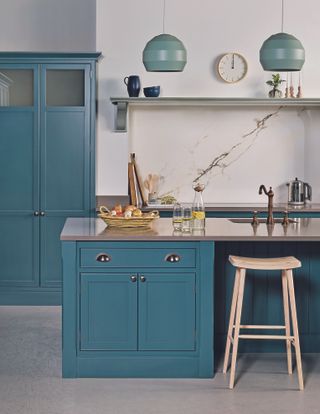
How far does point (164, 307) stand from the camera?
4805 millimetres

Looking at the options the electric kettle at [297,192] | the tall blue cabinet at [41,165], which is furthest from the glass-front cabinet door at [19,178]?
the electric kettle at [297,192]

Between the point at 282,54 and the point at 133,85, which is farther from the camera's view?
the point at 133,85

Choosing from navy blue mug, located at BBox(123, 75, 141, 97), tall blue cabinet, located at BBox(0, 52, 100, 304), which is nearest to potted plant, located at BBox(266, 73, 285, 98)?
navy blue mug, located at BBox(123, 75, 141, 97)

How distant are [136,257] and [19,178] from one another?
261 centimetres

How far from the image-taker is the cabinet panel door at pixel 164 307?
480 cm

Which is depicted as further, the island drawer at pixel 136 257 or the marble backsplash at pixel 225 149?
the marble backsplash at pixel 225 149

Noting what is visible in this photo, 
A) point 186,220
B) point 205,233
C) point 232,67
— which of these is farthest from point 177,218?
point 232,67

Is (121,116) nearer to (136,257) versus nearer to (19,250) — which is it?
(19,250)

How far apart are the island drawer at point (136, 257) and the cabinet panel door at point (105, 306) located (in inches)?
2.7

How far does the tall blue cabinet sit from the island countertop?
172 centimetres

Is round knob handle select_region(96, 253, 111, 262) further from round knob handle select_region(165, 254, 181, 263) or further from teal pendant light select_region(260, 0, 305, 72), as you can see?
teal pendant light select_region(260, 0, 305, 72)

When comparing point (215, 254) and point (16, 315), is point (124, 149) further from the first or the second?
point (215, 254)

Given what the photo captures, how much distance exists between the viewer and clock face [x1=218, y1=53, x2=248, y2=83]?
7.25 m

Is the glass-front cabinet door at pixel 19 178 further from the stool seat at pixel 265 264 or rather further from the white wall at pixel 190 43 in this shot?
the stool seat at pixel 265 264
